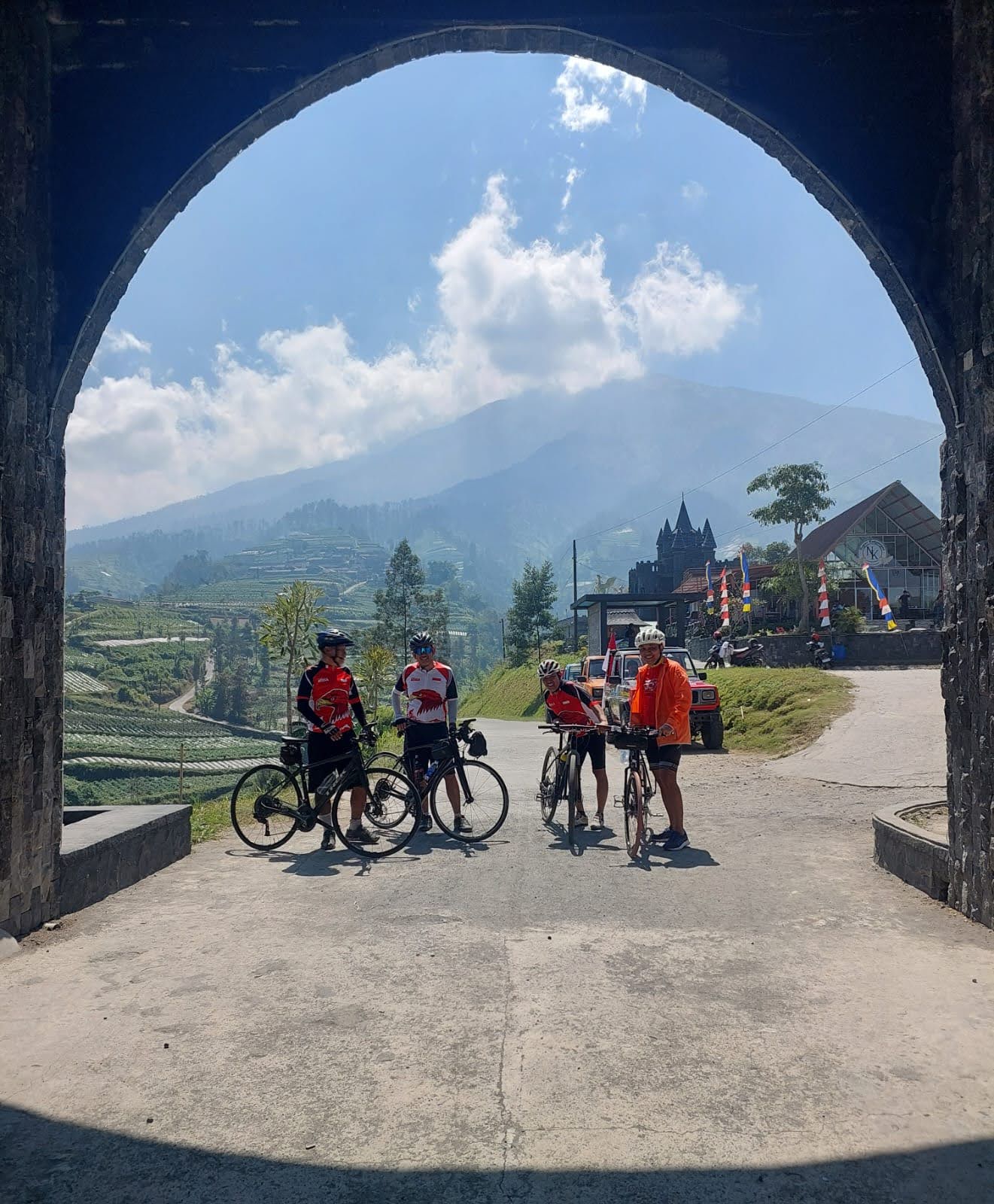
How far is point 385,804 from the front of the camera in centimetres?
838

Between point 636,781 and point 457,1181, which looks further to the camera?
point 636,781

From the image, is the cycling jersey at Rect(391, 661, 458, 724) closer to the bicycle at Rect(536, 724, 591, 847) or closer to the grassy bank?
the bicycle at Rect(536, 724, 591, 847)

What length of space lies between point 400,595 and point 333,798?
8071 cm

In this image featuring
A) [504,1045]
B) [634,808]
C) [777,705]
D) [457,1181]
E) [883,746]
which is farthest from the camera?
[777,705]

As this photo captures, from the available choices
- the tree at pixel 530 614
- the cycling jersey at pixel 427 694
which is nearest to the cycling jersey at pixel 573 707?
the cycling jersey at pixel 427 694

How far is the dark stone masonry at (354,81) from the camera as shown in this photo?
219 inches

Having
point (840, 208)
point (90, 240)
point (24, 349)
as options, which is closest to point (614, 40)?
point (840, 208)

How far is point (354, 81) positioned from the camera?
6.52 meters

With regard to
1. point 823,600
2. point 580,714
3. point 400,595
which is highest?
point 400,595

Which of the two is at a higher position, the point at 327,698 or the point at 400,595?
the point at 400,595

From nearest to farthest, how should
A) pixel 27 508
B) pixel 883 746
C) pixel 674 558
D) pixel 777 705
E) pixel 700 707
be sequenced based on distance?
pixel 27 508 → pixel 883 746 → pixel 700 707 → pixel 777 705 → pixel 674 558

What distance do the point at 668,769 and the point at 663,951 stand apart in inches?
113

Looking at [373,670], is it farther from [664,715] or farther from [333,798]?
[664,715]

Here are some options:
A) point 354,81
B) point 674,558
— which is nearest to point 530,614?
point 674,558
